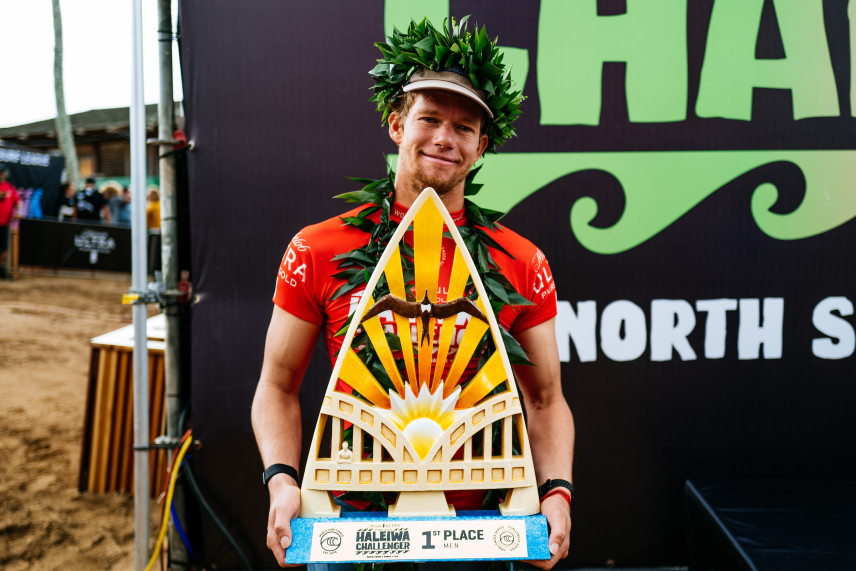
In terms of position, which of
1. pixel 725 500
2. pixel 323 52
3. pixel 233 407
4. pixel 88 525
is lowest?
pixel 88 525

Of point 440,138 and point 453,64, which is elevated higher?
point 453,64

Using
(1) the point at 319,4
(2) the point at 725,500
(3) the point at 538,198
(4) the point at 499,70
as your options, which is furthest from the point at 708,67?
(2) the point at 725,500

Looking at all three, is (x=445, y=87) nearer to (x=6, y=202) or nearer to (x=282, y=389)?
(x=282, y=389)

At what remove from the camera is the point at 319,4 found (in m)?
2.31

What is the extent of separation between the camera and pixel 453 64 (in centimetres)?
135

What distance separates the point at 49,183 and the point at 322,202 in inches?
558

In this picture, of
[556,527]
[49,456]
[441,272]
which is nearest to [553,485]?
[556,527]

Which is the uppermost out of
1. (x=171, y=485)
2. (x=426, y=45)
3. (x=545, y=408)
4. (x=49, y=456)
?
(x=426, y=45)

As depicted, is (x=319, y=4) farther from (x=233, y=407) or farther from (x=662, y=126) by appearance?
(x=233, y=407)

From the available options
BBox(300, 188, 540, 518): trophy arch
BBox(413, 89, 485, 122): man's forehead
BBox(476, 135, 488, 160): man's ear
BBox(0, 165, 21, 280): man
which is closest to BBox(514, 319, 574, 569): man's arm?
BBox(300, 188, 540, 518): trophy arch

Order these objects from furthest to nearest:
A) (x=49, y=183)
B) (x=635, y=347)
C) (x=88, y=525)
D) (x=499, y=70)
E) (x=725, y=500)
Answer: (x=49, y=183) → (x=88, y=525) → (x=635, y=347) → (x=725, y=500) → (x=499, y=70)

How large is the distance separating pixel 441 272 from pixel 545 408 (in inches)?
18.1

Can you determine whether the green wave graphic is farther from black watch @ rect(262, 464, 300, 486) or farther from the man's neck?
black watch @ rect(262, 464, 300, 486)

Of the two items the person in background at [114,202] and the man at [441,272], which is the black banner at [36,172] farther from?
the man at [441,272]
